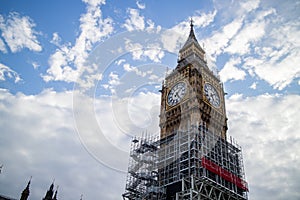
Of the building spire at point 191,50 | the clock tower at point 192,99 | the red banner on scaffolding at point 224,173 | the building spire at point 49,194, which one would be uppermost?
the building spire at point 191,50

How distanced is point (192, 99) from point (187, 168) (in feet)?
59.8

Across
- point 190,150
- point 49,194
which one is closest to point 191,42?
point 190,150

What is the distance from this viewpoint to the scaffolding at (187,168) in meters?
60.0

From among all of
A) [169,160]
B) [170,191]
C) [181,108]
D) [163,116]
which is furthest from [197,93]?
[170,191]

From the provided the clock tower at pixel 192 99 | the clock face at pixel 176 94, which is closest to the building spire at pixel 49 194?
the clock tower at pixel 192 99

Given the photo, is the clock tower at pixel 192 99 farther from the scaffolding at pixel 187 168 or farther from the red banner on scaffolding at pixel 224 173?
the red banner on scaffolding at pixel 224 173

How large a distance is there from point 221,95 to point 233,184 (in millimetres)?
25796

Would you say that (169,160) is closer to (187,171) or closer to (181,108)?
(187,171)

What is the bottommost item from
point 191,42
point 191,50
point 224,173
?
point 224,173

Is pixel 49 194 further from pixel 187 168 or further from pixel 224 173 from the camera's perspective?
pixel 224 173

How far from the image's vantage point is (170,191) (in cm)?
6228

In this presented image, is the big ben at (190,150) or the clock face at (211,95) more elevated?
the clock face at (211,95)

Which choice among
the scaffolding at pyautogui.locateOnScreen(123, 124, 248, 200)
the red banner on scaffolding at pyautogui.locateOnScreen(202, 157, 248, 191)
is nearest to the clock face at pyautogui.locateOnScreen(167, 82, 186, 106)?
the scaffolding at pyautogui.locateOnScreen(123, 124, 248, 200)

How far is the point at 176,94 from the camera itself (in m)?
78.8
